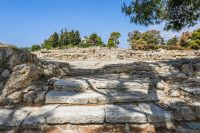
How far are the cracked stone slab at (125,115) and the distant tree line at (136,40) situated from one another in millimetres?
19745

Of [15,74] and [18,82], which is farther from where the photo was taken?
[15,74]

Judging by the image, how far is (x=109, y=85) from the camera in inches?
203

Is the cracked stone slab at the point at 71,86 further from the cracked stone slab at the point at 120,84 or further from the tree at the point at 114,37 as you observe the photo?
the tree at the point at 114,37

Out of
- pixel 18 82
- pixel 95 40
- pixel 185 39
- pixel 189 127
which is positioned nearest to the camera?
pixel 189 127

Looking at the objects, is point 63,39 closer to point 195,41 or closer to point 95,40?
point 95,40

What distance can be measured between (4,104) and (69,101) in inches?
44.1

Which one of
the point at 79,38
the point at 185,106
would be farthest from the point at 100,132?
the point at 79,38

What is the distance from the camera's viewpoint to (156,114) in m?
4.09

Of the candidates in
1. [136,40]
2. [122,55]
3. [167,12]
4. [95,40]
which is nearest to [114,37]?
[95,40]

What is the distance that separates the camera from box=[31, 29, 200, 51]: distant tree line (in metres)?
25.0

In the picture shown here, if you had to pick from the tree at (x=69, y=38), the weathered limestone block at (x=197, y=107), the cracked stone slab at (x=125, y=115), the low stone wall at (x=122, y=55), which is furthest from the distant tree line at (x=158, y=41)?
the cracked stone slab at (x=125, y=115)

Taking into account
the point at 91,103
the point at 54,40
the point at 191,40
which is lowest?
the point at 91,103

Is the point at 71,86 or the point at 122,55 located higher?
the point at 122,55

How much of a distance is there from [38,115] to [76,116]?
60 cm
